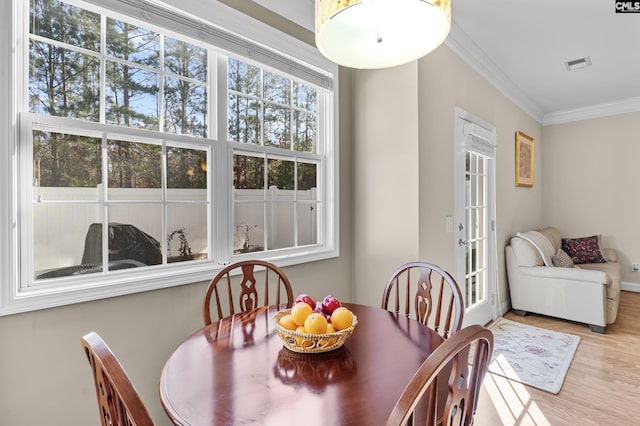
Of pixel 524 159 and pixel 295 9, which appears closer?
pixel 295 9

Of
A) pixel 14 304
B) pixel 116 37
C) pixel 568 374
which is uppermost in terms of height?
pixel 116 37

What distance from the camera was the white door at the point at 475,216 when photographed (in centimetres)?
292

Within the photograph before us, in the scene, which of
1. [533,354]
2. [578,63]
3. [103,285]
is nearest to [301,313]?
[103,285]

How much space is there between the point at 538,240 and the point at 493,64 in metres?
2.10

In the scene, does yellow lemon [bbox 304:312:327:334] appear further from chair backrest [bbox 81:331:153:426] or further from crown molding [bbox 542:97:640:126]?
crown molding [bbox 542:97:640:126]

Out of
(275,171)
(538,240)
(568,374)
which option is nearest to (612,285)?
(538,240)

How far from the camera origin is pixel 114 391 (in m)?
0.65

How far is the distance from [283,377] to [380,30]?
1.28 metres

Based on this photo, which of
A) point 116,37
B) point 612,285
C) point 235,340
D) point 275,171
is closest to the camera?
point 235,340

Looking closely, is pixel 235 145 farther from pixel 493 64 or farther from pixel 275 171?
pixel 493 64

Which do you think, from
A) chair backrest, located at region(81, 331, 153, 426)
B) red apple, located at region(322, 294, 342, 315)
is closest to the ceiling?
red apple, located at region(322, 294, 342, 315)

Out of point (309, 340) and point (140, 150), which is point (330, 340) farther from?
point (140, 150)

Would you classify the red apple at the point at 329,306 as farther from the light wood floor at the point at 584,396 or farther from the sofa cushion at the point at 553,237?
the sofa cushion at the point at 553,237

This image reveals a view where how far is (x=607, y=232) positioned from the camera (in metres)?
4.89
